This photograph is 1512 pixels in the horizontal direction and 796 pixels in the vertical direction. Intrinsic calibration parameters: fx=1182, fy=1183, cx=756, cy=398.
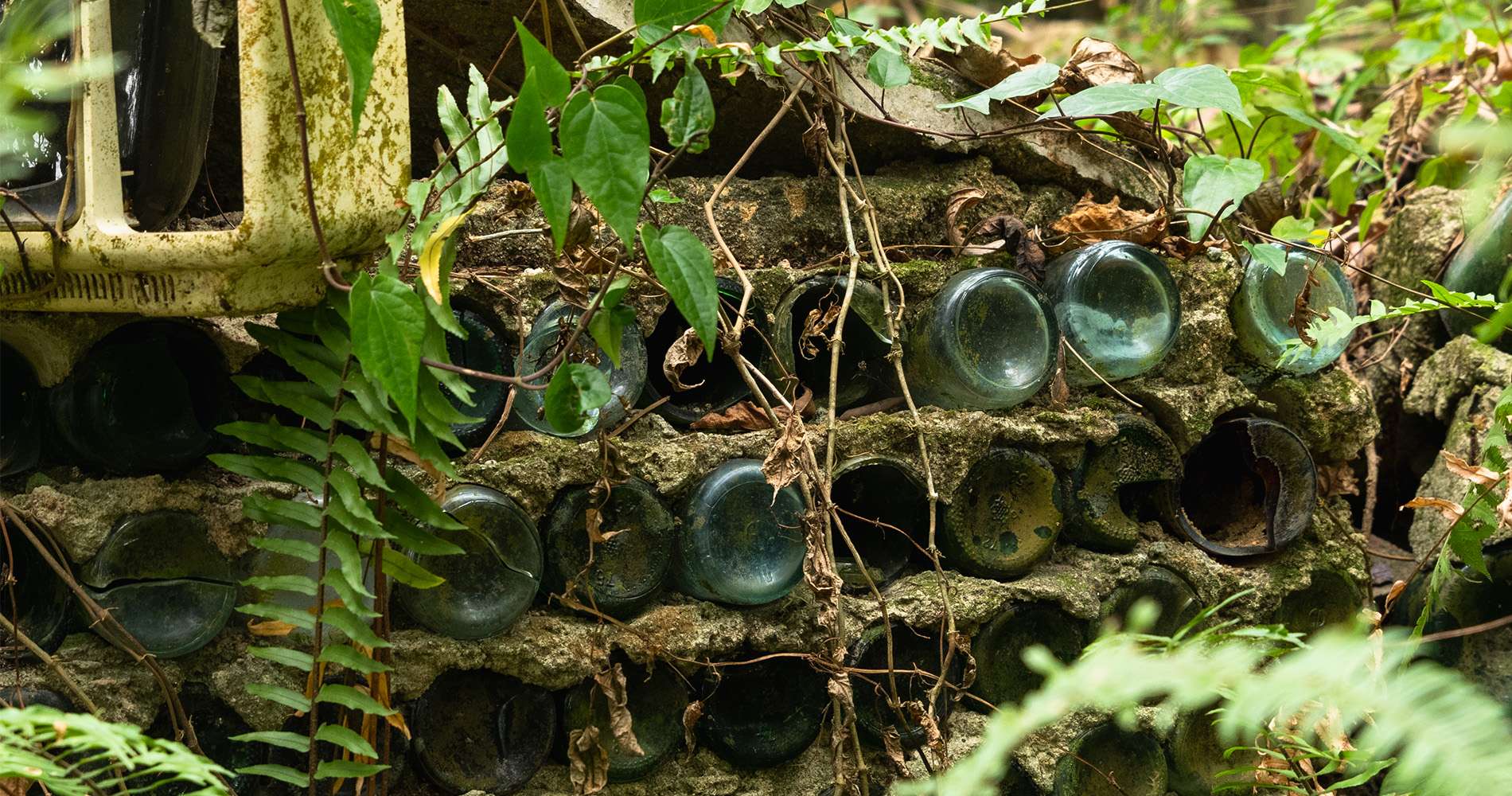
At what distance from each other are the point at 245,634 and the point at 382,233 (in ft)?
→ 2.01

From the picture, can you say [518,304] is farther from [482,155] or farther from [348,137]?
[348,137]

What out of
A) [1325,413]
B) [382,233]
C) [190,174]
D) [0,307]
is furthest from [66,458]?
[1325,413]

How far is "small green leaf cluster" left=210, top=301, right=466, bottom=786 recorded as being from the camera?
4.53 feet

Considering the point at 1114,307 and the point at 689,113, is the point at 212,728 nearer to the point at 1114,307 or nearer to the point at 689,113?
the point at 689,113

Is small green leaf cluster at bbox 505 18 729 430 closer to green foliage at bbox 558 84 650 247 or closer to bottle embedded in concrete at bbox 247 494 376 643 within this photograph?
green foliage at bbox 558 84 650 247

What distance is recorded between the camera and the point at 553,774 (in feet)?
5.69

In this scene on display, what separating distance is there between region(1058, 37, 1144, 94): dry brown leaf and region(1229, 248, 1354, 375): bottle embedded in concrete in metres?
0.42

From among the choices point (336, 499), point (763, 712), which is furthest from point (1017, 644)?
point (336, 499)

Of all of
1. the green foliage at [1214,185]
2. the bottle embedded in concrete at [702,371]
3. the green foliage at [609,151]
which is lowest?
the bottle embedded in concrete at [702,371]

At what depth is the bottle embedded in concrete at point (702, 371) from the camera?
184cm

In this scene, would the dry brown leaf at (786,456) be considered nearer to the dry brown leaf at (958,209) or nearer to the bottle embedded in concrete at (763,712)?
the bottle embedded in concrete at (763,712)

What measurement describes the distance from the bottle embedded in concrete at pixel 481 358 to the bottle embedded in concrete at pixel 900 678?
2.20ft

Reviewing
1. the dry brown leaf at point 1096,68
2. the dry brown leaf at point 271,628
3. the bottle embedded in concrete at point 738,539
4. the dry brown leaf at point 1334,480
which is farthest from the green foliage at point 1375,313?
the dry brown leaf at point 271,628

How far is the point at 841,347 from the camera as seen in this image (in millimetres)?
1894
